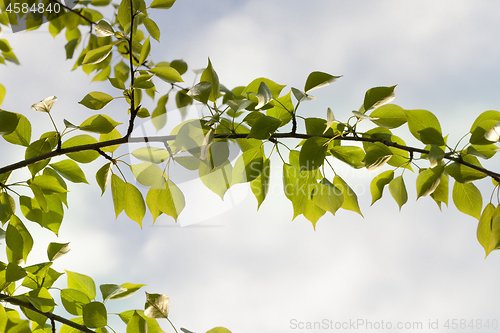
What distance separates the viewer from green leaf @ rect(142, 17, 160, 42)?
26.0 inches

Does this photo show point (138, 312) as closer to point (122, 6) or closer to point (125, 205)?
point (125, 205)

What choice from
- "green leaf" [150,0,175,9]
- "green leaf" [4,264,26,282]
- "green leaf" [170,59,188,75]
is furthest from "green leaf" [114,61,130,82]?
"green leaf" [4,264,26,282]

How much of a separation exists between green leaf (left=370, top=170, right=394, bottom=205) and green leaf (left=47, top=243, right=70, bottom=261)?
541 mm

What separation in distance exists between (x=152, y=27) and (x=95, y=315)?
1.92ft

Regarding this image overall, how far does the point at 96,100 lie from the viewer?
1.54ft

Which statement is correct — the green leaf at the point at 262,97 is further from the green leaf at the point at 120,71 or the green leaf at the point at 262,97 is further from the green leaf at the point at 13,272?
the green leaf at the point at 120,71

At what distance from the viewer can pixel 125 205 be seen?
50 cm

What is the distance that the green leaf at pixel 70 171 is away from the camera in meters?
0.53

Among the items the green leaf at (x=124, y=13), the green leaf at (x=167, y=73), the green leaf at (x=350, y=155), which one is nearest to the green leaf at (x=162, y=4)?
the green leaf at (x=124, y=13)

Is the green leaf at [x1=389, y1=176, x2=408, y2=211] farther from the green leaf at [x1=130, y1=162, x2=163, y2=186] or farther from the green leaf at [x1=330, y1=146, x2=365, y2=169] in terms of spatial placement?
the green leaf at [x1=130, y1=162, x2=163, y2=186]

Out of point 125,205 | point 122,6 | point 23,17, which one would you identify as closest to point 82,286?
point 125,205

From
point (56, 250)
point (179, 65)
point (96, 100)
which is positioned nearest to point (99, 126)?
point (96, 100)

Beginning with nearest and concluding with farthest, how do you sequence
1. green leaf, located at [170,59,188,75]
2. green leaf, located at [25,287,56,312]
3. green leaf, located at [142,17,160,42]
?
green leaf, located at [25,287,56,312]
green leaf, located at [142,17,160,42]
green leaf, located at [170,59,188,75]

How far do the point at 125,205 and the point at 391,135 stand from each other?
17.3 inches
